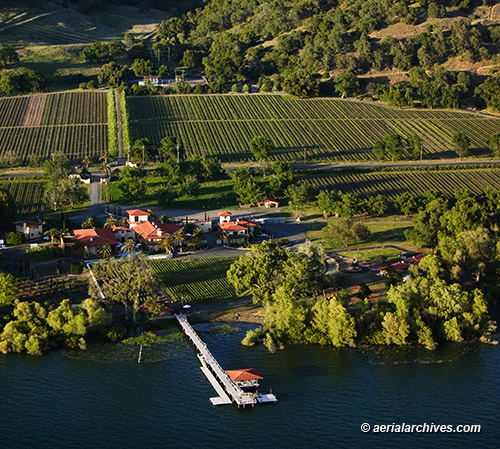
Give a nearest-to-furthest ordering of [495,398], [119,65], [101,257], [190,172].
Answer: [495,398] < [101,257] < [190,172] < [119,65]

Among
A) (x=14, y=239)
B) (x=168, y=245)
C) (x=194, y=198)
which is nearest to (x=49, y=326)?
(x=168, y=245)

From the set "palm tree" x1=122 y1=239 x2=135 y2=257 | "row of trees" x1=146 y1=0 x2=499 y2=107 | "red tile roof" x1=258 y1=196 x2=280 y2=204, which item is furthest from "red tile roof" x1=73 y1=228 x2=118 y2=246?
"row of trees" x1=146 y1=0 x2=499 y2=107

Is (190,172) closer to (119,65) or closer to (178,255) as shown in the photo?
(178,255)

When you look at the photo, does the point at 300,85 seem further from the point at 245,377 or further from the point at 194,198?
the point at 245,377

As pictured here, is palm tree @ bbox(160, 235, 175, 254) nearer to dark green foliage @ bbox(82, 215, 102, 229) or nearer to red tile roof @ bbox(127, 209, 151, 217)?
red tile roof @ bbox(127, 209, 151, 217)

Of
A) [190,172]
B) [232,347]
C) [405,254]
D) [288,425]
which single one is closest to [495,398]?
[288,425]

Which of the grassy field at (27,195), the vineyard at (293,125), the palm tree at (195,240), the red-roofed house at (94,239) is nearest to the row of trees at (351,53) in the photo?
the vineyard at (293,125)
